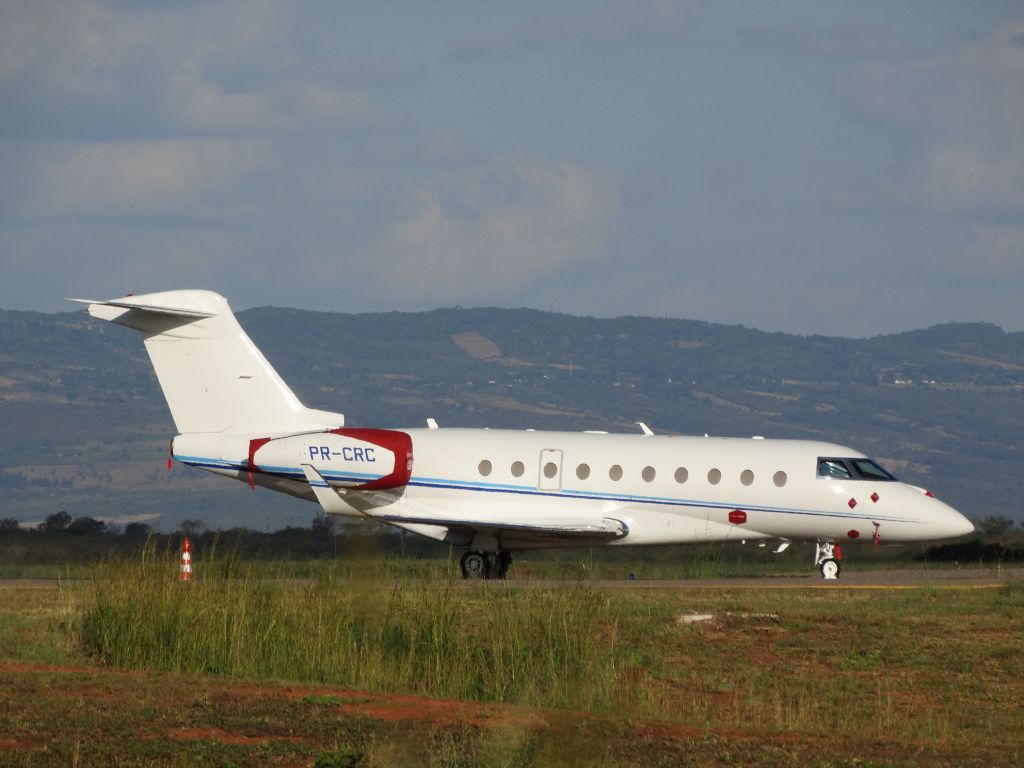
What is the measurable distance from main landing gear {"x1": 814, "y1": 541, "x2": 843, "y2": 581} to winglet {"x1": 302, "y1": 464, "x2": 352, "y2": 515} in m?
9.33

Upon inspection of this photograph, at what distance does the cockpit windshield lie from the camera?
3428 centimetres

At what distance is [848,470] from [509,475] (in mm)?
6513

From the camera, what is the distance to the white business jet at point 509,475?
34188mm

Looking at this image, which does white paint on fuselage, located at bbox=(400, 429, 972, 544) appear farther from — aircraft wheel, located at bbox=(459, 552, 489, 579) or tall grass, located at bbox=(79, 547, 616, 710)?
tall grass, located at bbox=(79, 547, 616, 710)

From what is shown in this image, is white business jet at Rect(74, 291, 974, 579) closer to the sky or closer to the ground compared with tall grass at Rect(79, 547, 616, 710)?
closer to the sky

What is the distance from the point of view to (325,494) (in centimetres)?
3516

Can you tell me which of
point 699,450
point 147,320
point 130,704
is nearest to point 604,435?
point 699,450

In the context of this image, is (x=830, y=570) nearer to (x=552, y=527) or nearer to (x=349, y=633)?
(x=552, y=527)

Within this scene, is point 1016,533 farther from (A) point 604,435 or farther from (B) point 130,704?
(B) point 130,704

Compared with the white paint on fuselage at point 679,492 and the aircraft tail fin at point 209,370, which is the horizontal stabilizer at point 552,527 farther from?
the aircraft tail fin at point 209,370

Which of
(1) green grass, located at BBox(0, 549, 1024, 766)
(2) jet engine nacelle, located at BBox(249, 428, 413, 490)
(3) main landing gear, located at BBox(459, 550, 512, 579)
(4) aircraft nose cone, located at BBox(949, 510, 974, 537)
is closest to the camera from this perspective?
(1) green grass, located at BBox(0, 549, 1024, 766)

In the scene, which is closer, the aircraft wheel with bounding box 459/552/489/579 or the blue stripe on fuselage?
the blue stripe on fuselage

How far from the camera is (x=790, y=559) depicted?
145 feet

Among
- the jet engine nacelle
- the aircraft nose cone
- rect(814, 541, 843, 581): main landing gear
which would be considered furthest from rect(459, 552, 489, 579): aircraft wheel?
the aircraft nose cone
